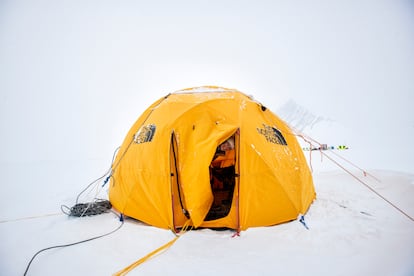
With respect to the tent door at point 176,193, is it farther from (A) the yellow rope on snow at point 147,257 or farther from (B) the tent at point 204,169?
(A) the yellow rope on snow at point 147,257

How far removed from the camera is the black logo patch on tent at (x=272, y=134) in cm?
450

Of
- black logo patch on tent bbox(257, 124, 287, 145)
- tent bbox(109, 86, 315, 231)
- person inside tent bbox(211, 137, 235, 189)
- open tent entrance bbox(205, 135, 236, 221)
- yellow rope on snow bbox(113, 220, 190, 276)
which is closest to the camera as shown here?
yellow rope on snow bbox(113, 220, 190, 276)

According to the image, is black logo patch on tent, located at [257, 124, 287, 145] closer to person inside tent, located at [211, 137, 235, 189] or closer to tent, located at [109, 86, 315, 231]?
tent, located at [109, 86, 315, 231]

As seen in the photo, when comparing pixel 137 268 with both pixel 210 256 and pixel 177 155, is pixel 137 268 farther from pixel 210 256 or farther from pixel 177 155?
pixel 177 155

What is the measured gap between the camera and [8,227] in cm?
430

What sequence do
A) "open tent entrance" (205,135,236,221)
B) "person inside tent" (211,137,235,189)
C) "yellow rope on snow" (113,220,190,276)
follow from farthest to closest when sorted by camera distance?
"person inside tent" (211,137,235,189) < "open tent entrance" (205,135,236,221) < "yellow rope on snow" (113,220,190,276)

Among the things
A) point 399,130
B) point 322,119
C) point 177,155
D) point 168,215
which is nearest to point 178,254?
point 168,215

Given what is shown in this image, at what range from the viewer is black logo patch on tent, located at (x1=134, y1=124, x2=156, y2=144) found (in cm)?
452

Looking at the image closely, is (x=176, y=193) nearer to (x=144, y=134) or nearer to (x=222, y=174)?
(x=144, y=134)

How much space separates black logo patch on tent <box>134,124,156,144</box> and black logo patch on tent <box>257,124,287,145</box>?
1974 mm

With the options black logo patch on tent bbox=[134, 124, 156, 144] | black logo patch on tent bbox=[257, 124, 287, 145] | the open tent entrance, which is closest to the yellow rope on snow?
black logo patch on tent bbox=[134, 124, 156, 144]

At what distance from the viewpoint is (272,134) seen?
4695 millimetres

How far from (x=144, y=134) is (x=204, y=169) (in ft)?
4.83

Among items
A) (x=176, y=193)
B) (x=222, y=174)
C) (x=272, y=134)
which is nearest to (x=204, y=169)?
(x=176, y=193)
